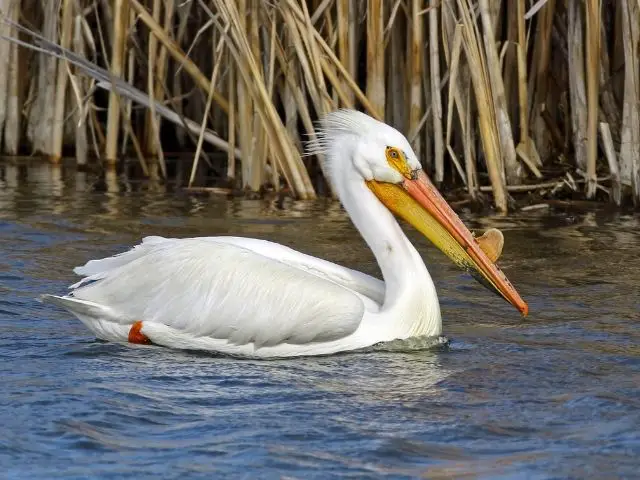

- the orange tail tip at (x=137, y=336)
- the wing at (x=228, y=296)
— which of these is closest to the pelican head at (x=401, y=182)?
the wing at (x=228, y=296)

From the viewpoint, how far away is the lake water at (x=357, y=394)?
11.4 ft

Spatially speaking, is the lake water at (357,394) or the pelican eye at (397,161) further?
the pelican eye at (397,161)

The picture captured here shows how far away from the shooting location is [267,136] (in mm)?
7598

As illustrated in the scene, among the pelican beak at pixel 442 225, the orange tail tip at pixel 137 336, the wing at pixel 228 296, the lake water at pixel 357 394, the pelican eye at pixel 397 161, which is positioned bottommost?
the lake water at pixel 357 394

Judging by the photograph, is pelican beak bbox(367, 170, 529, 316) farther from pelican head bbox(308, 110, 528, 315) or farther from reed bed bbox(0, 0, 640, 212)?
reed bed bbox(0, 0, 640, 212)

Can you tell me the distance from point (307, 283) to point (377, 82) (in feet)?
10.7

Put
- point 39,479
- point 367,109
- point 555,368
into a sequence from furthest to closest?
point 367,109 < point 555,368 < point 39,479

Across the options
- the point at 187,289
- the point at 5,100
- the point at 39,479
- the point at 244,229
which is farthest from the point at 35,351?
the point at 5,100

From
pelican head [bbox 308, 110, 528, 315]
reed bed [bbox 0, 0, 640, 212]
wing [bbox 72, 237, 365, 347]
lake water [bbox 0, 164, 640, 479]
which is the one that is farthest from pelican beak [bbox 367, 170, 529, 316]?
reed bed [bbox 0, 0, 640, 212]

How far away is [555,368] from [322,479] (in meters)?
1.41

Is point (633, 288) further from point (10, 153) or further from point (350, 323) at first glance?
point (10, 153)

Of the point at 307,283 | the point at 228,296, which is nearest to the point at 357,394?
the point at 307,283

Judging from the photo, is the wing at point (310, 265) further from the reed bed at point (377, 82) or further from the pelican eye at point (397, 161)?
the reed bed at point (377, 82)

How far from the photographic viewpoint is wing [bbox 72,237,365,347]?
457cm
